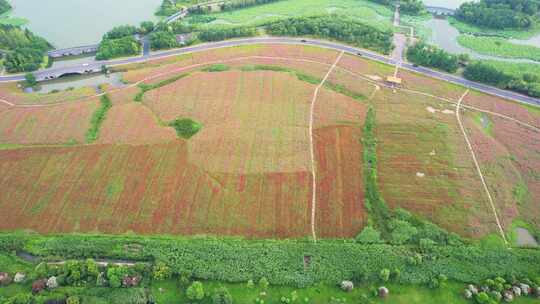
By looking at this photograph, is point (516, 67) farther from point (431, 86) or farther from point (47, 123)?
point (47, 123)

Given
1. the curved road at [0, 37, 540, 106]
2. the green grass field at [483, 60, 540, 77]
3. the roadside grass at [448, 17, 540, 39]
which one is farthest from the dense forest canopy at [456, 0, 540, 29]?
the curved road at [0, 37, 540, 106]

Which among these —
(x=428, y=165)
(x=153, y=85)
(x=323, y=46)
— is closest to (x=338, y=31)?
(x=323, y=46)

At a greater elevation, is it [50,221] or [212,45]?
[212,45]

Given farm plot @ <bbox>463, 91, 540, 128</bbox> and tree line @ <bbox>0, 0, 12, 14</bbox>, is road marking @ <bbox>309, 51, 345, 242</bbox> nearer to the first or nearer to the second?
farm plot @ <bbox>463, 91, 540, 128</bbox>

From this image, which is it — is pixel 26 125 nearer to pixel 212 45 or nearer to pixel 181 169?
pixel 181 169

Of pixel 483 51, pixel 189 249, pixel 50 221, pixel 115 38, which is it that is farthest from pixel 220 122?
pixel 483 51

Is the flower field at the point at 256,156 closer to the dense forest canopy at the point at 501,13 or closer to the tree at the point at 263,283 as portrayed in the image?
the tree at the point at 263,283

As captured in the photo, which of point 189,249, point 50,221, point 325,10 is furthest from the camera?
point 325,10
